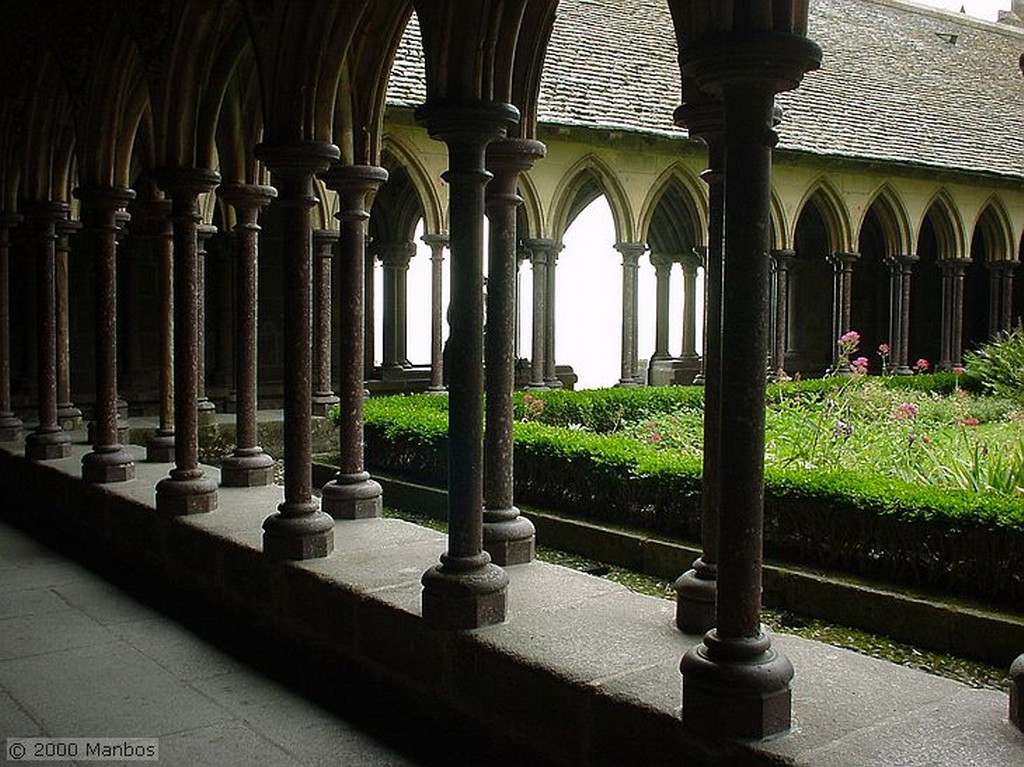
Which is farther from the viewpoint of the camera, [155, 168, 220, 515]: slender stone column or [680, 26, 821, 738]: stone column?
[155, 168, 220, 515]: slender stone column

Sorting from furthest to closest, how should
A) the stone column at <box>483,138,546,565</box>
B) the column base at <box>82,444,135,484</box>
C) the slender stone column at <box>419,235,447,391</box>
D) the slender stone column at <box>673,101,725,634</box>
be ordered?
the slender stone column at <box>419,235,447,391</box>
the column base at <box>82,444,135,484</box>
the stone column at <box>483,138,546,565</box>
the slender stone column at <box>673,101,725,634</box>

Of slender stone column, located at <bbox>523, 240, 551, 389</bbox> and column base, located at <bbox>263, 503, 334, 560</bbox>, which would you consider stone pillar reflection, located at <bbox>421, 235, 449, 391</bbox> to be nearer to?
slender stone column, located at <bbox>523, 240, 551, 389</bbox>

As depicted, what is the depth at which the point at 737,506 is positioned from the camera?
2.82m

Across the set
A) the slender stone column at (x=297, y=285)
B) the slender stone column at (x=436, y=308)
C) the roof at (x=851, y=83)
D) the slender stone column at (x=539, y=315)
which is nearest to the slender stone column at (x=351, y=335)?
the slender stone column at (x=297, y=285)

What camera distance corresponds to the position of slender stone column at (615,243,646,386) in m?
14.0

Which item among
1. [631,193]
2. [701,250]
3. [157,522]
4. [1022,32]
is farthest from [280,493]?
[1022,32]

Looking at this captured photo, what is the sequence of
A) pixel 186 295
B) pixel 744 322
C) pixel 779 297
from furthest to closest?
pixel 779 297, pixel 186 295, pixel 744 322

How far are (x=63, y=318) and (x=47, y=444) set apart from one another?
47.5 inches

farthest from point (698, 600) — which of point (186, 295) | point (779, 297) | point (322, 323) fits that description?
point (779, 297)

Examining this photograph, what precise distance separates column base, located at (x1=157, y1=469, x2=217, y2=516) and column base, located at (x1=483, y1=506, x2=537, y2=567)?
6.08 feet

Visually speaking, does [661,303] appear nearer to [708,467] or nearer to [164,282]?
[164,282]

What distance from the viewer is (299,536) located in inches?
179

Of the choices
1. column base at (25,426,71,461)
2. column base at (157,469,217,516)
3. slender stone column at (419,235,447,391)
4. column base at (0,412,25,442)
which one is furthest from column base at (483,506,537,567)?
slender stone column at (419,235,447,391)

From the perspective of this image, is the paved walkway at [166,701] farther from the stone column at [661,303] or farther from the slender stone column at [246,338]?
the stone column at [661,303]
